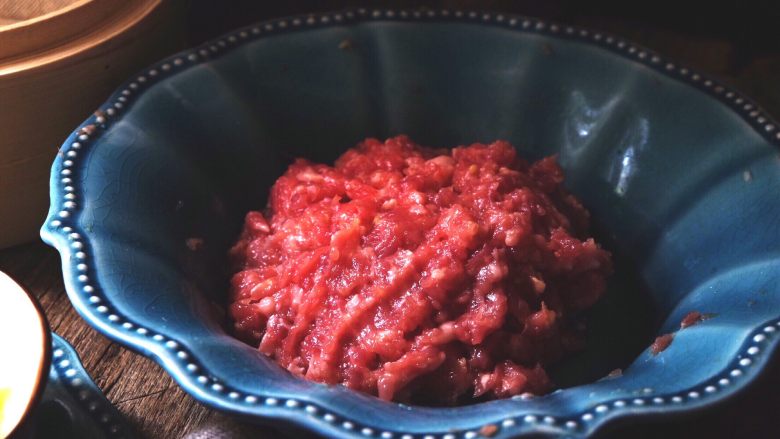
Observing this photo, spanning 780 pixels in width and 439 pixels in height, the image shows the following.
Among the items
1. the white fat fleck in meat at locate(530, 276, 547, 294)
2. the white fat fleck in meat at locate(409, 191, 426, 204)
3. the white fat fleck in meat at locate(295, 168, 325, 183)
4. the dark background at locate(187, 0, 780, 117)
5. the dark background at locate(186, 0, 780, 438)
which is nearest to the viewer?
the white fat fleck in meat at locate(530, 276, 547, 294)

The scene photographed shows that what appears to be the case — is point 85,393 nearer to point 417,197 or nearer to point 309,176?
point 309,176

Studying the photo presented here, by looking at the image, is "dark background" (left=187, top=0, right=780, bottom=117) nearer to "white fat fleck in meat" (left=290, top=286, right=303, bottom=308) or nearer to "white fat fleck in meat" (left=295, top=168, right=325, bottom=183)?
"white fat fleck in meat" (left=295, top=168, right=325, bottom=183)

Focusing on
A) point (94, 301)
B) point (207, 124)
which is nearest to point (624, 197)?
point (207, 124)

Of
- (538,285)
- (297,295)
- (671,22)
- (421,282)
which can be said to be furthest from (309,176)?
(671,22)

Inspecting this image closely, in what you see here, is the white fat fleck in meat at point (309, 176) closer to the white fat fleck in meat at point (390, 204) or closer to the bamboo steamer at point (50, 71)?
the white fat fleck in meat at point (390, 204)

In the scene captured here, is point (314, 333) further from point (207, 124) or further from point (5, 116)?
point (5, 116)

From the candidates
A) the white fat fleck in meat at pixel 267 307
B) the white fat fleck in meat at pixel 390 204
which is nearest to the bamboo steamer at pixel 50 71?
the white fat fleck in meat at pixel 267 307

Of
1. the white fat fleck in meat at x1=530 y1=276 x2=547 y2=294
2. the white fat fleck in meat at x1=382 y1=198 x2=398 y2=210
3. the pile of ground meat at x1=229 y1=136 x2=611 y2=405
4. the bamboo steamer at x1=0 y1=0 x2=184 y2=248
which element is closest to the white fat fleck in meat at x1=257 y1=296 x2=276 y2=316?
the pile of ground meat at x1=229 y1=136 x2=611 y2=405
